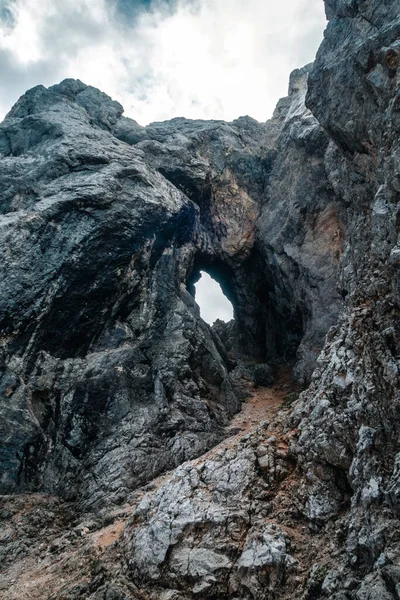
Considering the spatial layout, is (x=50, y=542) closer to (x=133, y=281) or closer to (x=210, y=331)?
(x=133, y=281)

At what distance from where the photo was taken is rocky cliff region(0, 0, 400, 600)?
11.2 meters

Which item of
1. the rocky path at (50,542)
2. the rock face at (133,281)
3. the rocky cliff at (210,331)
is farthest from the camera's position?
the rock face at (133,281)

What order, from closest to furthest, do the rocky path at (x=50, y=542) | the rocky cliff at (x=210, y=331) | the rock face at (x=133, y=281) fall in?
the rocky cliff at (x=210, y=331) < the rocky path at (x=50, y=542) < the rock face at (x=133, y=281)

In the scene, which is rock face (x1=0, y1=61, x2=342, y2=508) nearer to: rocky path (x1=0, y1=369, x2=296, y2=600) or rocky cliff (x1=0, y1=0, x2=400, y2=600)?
rocky cliff (x1=0, y1=0, x2=400, y2=600)

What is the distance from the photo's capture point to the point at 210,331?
29.8 metres

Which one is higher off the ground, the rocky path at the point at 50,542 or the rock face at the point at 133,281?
the rock face at the point at 133,281

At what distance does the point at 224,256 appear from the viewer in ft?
114

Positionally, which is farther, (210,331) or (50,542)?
(210,331)

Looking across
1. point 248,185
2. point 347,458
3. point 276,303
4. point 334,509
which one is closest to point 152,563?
point 334,509

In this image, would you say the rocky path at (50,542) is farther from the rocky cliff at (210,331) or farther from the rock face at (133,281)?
the rock face at (133,281)

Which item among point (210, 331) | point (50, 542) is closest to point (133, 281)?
point (210, 331)

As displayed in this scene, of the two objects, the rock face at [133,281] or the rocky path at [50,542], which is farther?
the rock face at [133,281]

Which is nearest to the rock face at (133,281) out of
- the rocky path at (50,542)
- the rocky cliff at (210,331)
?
the rocky cliff at (210,331)

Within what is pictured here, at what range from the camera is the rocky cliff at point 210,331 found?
11.2m
